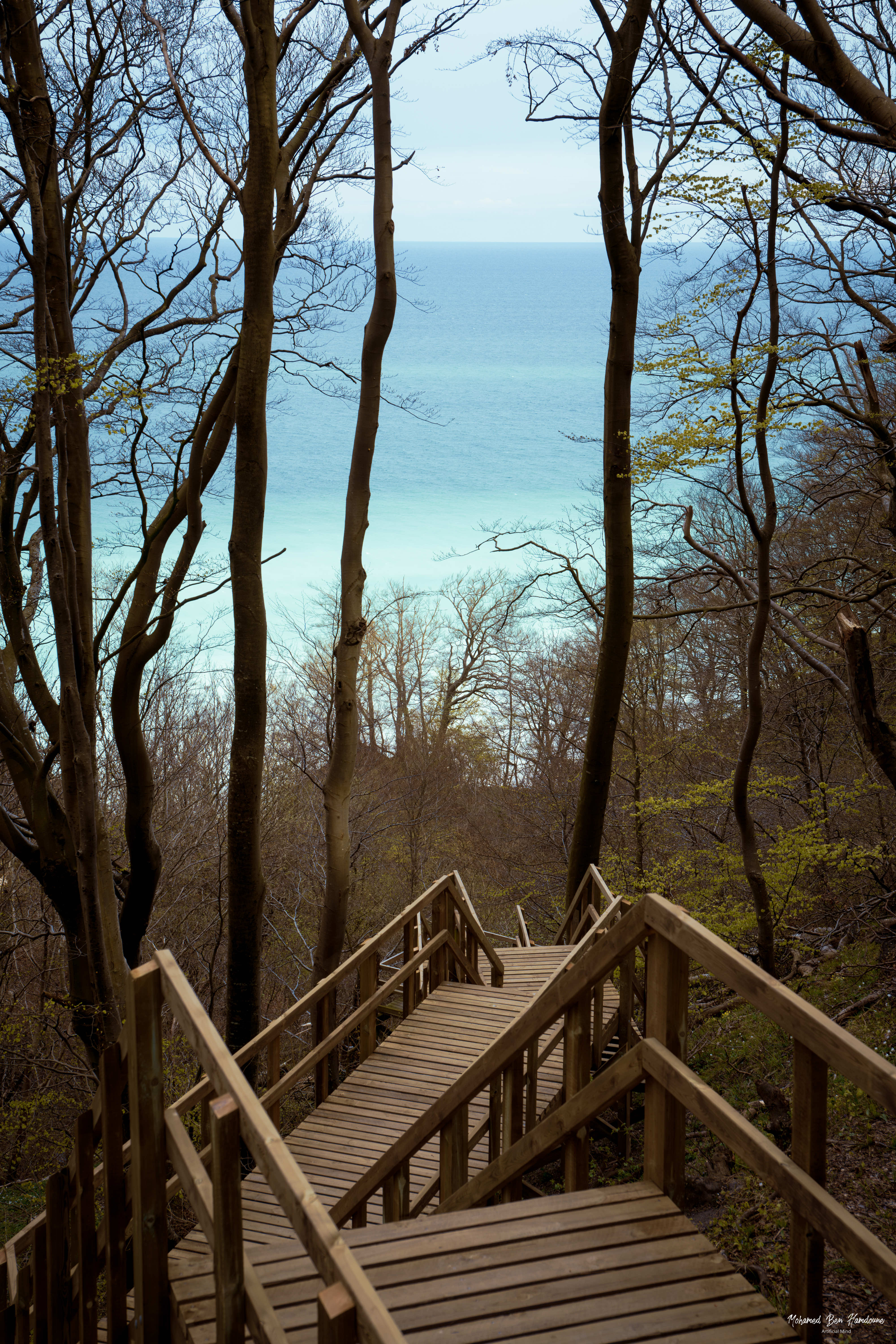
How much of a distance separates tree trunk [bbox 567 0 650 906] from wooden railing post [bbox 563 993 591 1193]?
760cm

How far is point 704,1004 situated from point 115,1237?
935cm

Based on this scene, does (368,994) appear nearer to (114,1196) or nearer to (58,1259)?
(58,1259)

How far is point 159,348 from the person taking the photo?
1226 cm

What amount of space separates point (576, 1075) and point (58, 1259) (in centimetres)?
223

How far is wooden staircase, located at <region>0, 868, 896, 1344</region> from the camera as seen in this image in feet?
7.30

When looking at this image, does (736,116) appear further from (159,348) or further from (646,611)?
(646,611)

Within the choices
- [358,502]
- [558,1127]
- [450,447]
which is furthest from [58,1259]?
[450,447]

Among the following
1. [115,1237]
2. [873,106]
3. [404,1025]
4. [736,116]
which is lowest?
[404,1025]

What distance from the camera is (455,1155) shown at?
12.7ft

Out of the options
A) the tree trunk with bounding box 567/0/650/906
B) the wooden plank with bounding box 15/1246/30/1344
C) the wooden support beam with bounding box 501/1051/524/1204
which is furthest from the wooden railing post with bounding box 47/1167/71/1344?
the tree trunk with bounding box 567/0/650/906

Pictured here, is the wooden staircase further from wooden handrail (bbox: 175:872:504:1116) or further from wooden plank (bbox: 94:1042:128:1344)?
wooden handrail (bbox: 175:872:504:1116)

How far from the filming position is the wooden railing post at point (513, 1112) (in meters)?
3.73

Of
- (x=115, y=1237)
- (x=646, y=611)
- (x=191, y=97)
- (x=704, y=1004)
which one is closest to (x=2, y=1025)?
(x=704, y=1004)

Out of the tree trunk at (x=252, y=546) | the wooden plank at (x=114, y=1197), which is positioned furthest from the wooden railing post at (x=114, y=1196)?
the tree trunk at (x=252, y=546)
